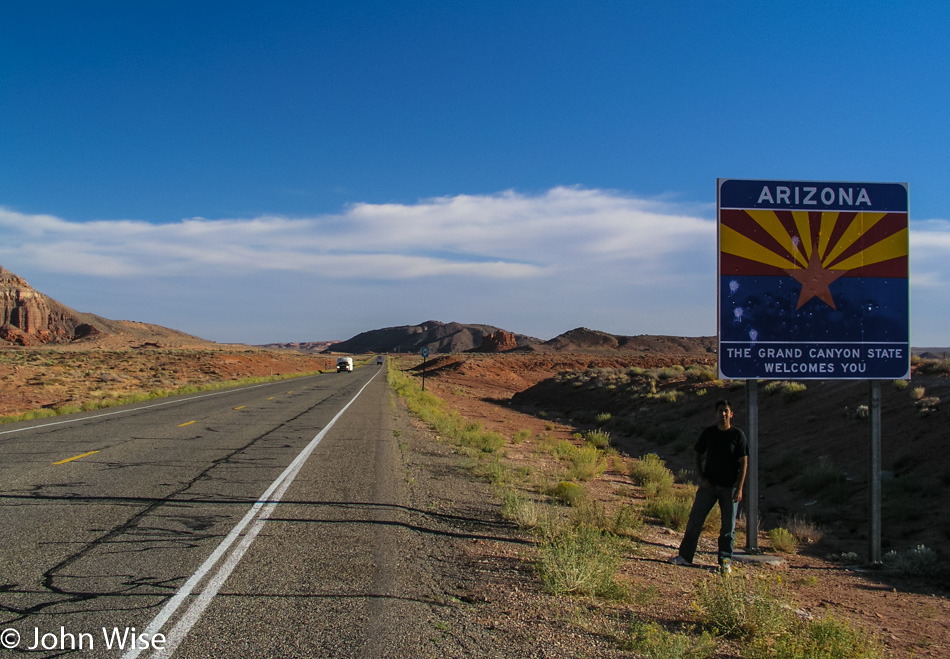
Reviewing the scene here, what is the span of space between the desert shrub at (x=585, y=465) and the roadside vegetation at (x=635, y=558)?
0.03 m

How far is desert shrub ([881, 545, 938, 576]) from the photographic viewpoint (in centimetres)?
816

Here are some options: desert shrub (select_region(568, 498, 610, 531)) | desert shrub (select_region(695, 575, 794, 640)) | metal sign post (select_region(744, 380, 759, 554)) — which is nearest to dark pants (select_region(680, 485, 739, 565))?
metal sign post (select_region(744, 380, 759, 554))

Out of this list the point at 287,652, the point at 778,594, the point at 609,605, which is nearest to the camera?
the point at 287,652

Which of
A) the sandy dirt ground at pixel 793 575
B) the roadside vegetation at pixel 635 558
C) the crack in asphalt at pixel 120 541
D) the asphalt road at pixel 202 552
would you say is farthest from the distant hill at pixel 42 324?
the crack in asphalt at pixel 120 541

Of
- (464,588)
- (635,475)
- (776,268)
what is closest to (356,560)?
(464,588)

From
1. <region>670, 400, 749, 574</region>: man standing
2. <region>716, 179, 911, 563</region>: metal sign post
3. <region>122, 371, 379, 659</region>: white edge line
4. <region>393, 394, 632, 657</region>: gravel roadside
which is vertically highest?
<region>716, 179, 911, 563</region>: metal sign post

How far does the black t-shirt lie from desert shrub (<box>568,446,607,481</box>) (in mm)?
6458

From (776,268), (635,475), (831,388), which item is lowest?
(635,475)

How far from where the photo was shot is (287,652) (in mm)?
4059

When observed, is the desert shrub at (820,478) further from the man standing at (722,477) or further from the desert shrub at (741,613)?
the desert shrub at (741,613)

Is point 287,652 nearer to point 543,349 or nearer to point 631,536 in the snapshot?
point 631,536

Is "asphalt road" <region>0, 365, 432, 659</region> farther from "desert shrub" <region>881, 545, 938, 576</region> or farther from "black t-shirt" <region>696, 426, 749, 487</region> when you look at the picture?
"desert shrub" <region>881, 545, 938, 576</region>

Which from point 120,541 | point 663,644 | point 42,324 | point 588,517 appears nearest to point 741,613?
point 663,644

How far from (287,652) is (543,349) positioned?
149 meters
